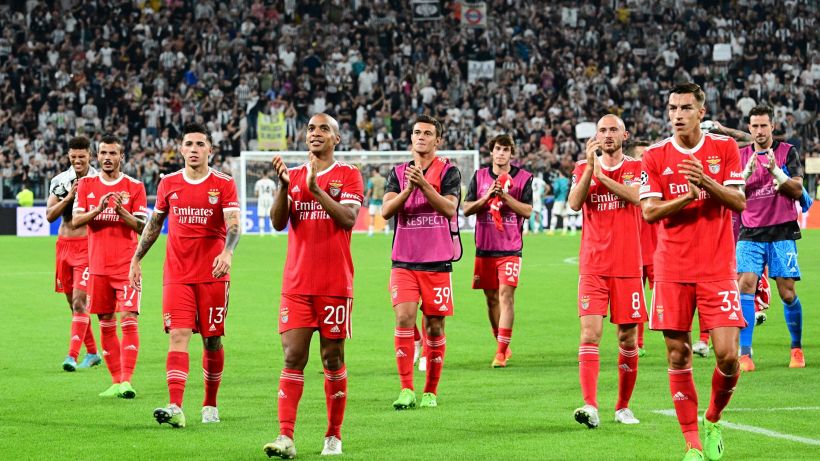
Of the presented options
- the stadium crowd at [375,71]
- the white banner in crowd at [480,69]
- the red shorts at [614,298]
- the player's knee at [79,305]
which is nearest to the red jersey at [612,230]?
the red shorts at [614,298]

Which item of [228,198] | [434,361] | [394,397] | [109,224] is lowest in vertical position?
[394,397]

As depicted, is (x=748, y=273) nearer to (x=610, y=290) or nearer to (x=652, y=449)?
(x=610, y=290)

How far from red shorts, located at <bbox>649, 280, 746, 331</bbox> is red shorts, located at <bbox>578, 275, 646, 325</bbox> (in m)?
1.70

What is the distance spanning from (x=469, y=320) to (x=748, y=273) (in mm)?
5370

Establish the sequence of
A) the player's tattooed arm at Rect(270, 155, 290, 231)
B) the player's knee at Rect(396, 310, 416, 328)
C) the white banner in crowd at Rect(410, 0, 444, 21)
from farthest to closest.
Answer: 1. the white banner in crowd at Rect(410, 0, 444, 21)
2. the player's knee at Rect(396, 310, 416, 328)
3. the player's tattooed arm at Rect(270, 155, 290, 231)

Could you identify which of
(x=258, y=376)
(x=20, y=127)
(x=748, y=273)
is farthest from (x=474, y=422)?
(x=20, y=127)

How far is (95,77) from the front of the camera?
42969mm

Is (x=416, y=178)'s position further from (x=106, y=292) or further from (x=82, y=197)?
(x=82, y=197)

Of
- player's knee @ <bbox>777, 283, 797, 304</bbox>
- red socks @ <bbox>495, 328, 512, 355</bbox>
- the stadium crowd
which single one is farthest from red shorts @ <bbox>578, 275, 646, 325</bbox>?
the stadium crowd

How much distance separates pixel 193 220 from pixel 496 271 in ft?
14.9

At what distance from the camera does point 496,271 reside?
43.3 ft

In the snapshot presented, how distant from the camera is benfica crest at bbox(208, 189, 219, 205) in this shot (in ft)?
31.2

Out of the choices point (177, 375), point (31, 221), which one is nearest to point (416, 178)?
point (177, 375)

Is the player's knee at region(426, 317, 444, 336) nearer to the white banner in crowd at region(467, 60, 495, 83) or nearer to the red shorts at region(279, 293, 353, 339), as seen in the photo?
the red shorts at region(279, 293, 353, 339)
